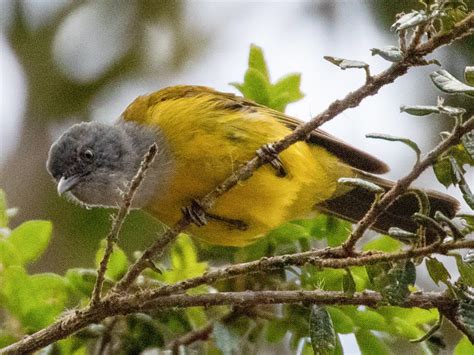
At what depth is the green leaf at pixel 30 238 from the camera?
2641 millimetres

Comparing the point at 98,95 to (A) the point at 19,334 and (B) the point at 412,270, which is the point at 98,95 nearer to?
(A) the point at 19,334

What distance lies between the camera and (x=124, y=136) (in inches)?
135

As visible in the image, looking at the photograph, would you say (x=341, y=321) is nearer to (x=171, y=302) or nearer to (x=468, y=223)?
(x=171, y=302)

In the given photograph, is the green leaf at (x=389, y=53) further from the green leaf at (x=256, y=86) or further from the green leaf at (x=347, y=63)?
the green leaf at (x=256, y=86)

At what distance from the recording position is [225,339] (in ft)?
8.21

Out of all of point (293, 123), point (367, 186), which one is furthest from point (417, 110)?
point (293, 123)

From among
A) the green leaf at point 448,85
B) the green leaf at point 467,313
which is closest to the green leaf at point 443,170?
the green leaf at point 448,85

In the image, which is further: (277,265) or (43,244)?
(43,244)

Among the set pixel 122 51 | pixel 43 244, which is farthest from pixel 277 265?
pixel 122 51

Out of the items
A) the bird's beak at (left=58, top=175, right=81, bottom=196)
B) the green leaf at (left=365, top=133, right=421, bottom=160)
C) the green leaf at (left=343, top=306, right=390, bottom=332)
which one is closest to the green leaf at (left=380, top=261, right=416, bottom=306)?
the green leaf at (left=365, top=133, right=421, bottom=160)

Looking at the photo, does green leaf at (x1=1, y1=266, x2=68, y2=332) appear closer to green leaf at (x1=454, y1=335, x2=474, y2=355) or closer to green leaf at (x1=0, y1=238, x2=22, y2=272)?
green leaf at (x1=0, y1=238, x2=22, y2=272)

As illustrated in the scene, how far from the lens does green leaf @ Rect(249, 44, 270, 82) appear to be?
3182 millimetres

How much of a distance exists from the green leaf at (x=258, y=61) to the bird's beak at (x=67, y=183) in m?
0.77

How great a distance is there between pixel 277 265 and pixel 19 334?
0.97 meters
